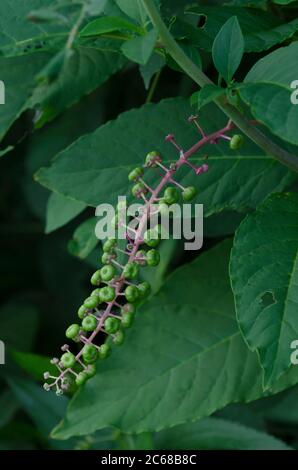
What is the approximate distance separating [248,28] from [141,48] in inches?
13.8

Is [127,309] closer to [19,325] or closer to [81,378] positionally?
[81,378]

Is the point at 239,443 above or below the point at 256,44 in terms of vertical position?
below

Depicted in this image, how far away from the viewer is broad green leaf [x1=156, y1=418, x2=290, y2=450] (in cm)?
161

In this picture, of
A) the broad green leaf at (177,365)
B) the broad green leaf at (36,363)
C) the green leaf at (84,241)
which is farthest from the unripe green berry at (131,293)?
the broad green leaf at (36,363)

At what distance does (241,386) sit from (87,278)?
1.20 m

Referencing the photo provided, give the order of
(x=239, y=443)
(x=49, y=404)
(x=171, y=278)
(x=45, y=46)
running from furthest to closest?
(x=49, y=404) → (x=239, y=443) → (x=171, y=278) → (x=45, y=46)

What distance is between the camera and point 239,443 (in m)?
1.62

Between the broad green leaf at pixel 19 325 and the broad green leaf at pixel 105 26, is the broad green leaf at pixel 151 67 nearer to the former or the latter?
the broad green leaf at pixel 105 26

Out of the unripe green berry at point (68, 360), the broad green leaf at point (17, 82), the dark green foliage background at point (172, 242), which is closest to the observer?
the unripe green berry at point (68, 360)

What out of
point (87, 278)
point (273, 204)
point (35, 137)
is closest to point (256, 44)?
point (273, 204)

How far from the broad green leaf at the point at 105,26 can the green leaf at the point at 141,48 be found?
→ 0.06 meters

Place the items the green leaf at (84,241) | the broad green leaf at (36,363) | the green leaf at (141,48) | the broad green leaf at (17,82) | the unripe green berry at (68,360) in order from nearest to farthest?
the green leaf at (141,48)
the unripe green berry at (68,360)
the broad green leaf at (17,82)
the green leaf at (84,241)
the broad green leaf at (36,363)

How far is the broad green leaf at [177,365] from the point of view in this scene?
4.61ft

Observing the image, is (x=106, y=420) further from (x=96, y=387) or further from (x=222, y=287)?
(x=222, y=287)
